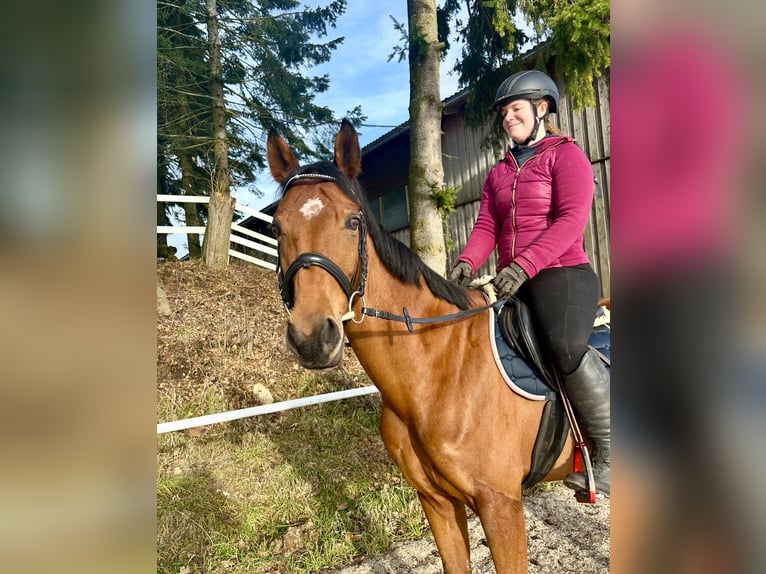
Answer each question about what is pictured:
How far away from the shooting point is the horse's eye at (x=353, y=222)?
196 centimetres

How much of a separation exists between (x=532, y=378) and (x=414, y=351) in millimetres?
584

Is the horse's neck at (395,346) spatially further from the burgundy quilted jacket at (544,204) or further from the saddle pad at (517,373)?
the burgundy quilted jacket at (544,204)

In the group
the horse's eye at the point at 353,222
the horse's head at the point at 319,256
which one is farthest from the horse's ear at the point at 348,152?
the horse's eye at the point at 353,222

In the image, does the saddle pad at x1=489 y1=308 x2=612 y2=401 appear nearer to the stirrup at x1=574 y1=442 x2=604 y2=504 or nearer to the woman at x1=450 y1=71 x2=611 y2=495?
the woman at x1=450 y1=71 x2=611 y2=495

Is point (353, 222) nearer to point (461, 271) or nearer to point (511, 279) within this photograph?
point (511, 279)

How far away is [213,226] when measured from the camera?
27.2 ft

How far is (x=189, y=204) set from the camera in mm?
10602

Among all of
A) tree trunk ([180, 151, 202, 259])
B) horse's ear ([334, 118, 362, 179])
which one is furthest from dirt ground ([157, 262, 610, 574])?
horse's ear ([334, 118, 362, 179])

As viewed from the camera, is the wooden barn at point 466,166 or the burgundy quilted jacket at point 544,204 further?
the wooden barn at point 466,166

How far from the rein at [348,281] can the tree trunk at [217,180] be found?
6.69 metres

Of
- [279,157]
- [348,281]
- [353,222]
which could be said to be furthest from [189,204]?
[348,281]

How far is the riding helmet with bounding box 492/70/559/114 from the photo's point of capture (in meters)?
2.42

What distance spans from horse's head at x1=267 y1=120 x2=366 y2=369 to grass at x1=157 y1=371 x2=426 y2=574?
2145 mm
